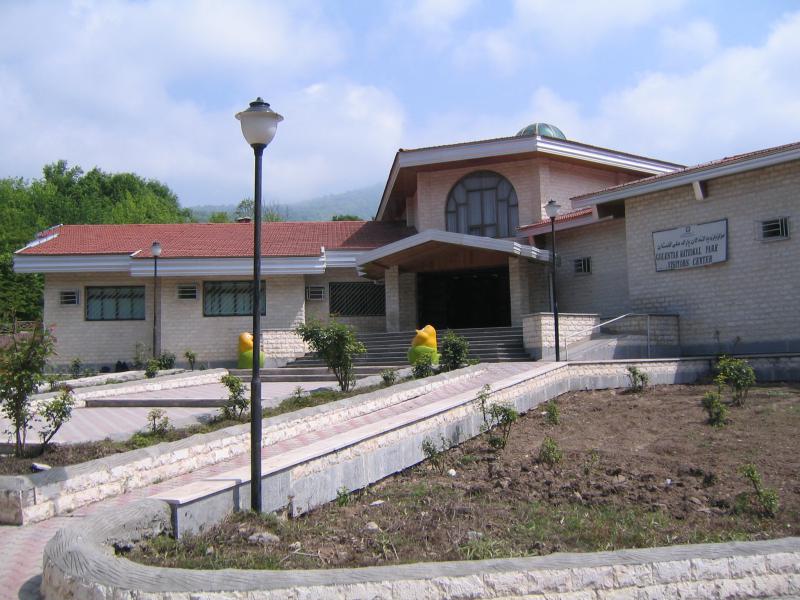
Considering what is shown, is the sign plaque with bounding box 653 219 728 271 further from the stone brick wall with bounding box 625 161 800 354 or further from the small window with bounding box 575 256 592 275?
the small window with bounding box 575 256 592 275

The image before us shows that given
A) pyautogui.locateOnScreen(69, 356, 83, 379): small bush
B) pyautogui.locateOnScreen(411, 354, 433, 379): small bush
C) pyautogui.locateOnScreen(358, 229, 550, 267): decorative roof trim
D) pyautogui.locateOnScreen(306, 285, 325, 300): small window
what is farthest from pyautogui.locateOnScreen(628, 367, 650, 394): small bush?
pyautogui.locateOnScreen(69, 356, 83, 379): small bush

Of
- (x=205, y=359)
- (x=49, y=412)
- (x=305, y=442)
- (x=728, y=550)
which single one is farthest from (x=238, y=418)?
(x=205, y=359)

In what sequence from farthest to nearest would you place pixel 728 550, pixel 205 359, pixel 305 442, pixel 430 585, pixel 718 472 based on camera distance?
pixel 205 359, pixel 305 442, pixel 718 472, pixel 728 550, pixel 430 585

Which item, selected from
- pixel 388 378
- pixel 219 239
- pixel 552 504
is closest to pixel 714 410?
pixel 552 504

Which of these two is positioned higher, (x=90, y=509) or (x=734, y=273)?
(x=734, y=273)

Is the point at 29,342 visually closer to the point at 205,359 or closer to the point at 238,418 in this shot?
the point at 238,418

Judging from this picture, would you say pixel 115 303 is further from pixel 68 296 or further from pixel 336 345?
pixel 336 345

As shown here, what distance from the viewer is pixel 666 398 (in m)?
12.0

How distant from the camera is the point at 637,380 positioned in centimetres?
1303

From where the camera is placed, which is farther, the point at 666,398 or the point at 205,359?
the point at 205,359

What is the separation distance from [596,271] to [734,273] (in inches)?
185

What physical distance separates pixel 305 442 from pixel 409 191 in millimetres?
20205

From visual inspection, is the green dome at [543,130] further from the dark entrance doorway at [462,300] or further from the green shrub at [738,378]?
the green shrub at [738,378]

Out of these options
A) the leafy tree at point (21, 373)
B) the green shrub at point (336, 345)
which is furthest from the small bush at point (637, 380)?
the leafy tree at point (21, 373)
